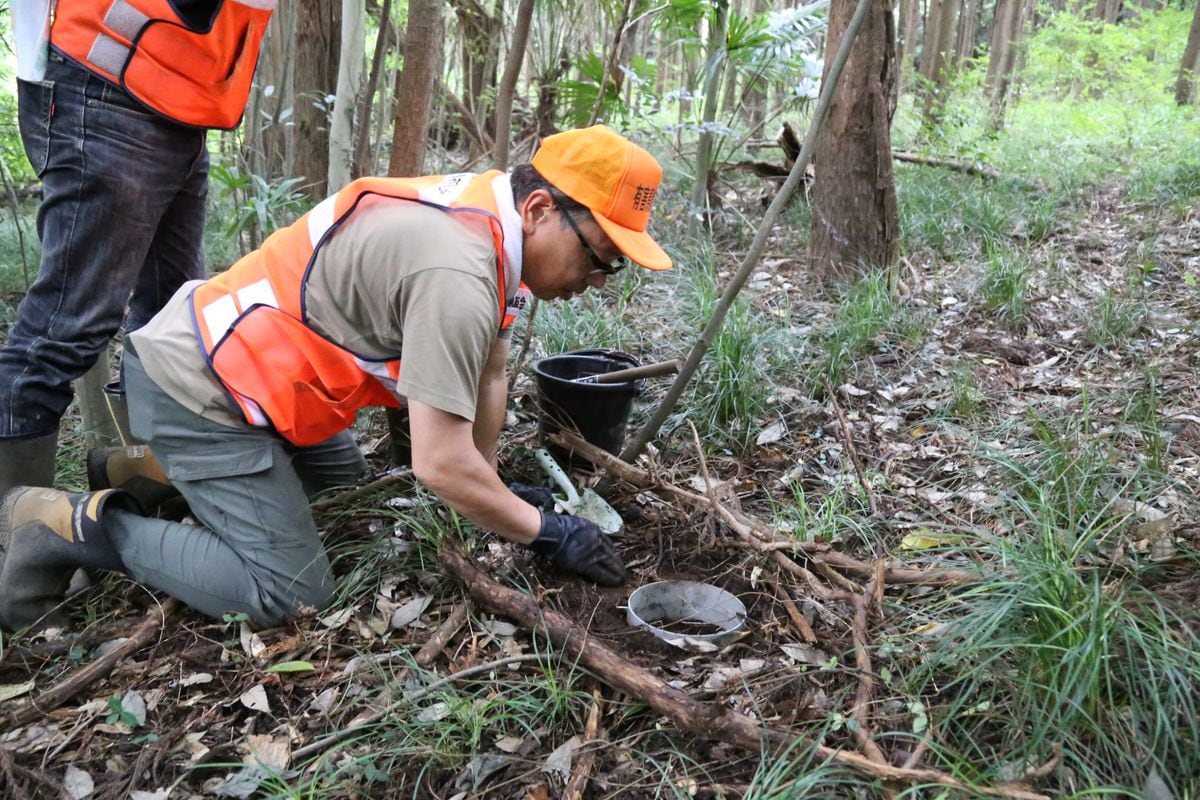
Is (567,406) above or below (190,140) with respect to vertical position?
below

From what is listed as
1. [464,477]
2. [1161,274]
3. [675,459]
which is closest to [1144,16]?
[1161,274]

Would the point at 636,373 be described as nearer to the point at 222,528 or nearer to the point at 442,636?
the point at 442,636

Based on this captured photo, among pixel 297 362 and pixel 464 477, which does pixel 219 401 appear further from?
pixel 464 477

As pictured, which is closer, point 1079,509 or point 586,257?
point 586,257

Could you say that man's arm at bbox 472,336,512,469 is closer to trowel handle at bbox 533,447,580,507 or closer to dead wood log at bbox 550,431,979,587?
trowel handle at bbox 533,447,580,507

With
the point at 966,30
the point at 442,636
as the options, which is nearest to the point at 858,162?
the point at 442,636

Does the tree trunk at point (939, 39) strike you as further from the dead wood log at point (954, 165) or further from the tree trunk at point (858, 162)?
the tree trunk at point (858, 162)

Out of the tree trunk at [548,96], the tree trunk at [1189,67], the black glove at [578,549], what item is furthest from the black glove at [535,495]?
the tree trunk at [1189,67]

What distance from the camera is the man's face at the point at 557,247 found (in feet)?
6.36

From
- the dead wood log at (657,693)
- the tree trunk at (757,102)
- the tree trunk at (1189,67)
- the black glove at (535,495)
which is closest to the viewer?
the dead wood log at (657,693)

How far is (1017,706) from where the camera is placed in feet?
5.14

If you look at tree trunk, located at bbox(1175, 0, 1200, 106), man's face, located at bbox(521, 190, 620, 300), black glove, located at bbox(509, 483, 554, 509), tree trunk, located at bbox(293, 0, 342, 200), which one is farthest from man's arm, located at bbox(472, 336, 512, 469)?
tree trunk, located at bbox(1175, 0, 1200, 106)

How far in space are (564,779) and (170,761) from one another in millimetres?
850

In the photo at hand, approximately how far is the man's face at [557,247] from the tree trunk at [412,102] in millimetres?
1021
